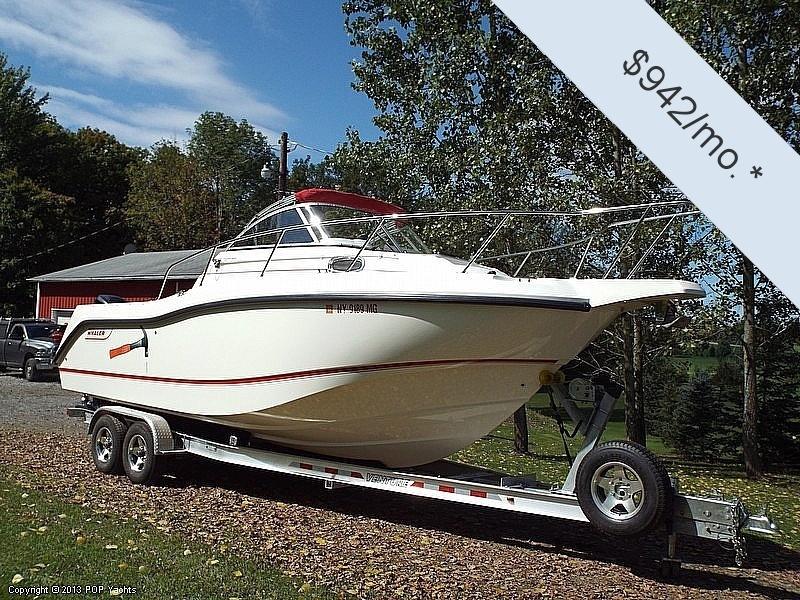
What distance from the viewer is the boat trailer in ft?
17.3

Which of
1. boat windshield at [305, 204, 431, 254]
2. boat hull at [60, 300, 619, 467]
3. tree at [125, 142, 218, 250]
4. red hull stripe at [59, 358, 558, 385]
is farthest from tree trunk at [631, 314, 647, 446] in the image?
tree at [125, 142, 218, 250]

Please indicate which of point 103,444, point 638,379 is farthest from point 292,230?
point 638,379

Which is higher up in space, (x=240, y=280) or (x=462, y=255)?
(x=462, y=255)

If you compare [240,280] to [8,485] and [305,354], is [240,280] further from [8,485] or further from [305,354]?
[8,485]

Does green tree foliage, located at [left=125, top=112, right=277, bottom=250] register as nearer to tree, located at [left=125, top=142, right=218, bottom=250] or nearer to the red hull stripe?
tree, located at [left=125, top=142, right=218, bottom=250]

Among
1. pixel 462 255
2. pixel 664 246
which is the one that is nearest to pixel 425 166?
pixel 462 255

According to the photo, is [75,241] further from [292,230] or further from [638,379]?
[292,230]

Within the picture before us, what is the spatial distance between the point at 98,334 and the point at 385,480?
449cm

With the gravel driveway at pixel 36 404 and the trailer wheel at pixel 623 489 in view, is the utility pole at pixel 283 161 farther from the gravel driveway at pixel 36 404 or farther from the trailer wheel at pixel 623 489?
the trailer wheel at pixel 623 489

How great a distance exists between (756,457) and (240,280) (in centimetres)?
932

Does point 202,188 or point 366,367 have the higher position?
point 202,188

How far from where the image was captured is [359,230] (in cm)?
774

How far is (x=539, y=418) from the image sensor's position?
2212 cm

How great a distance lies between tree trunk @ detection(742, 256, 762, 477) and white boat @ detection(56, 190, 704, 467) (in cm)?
669
